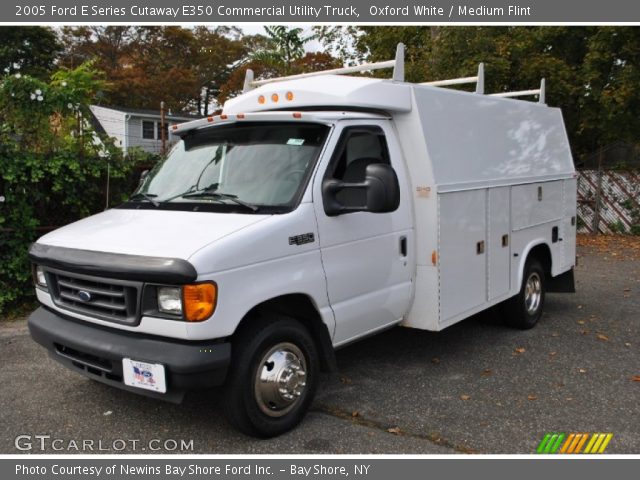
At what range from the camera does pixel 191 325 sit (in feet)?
11.5

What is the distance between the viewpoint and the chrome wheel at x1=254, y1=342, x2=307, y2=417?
3.94 metres

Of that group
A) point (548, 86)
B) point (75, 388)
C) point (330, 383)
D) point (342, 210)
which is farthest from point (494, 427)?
point (548, 86)

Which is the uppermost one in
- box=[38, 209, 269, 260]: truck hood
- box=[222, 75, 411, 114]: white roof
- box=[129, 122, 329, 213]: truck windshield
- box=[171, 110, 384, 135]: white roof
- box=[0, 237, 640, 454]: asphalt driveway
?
box=[222, 75, 411, 114]: white roof

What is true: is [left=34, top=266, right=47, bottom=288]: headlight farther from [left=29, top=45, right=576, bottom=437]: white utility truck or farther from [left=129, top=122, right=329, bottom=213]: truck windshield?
[left=129, top=122, right=329, bottom=213]: truck windshield

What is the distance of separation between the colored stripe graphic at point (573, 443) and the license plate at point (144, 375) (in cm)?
248

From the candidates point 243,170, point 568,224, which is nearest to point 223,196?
point 243,170

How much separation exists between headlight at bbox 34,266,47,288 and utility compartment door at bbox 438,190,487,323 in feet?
10.2

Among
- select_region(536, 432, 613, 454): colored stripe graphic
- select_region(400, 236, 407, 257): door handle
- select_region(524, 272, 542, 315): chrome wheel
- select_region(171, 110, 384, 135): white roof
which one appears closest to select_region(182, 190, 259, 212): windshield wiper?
select_region(171, 110, 384, 135): white roof

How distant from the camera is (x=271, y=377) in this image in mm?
3980

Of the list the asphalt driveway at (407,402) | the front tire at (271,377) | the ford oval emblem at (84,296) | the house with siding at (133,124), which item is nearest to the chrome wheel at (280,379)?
the front tire at (271,377)

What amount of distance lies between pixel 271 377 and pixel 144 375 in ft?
2.76

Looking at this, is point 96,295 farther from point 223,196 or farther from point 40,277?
point 223,196

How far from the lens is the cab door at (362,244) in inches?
170

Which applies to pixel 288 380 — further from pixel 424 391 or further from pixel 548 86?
pixel 548 86
